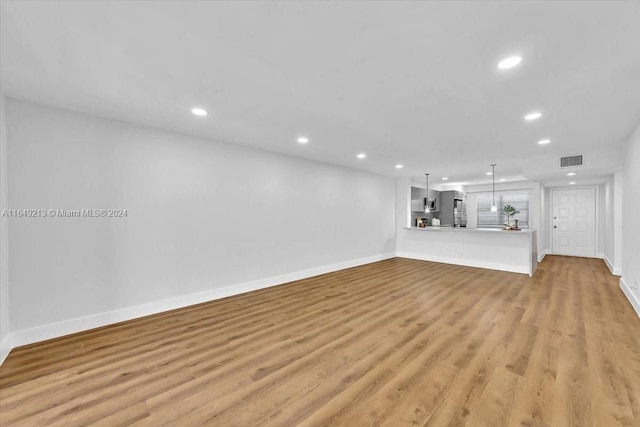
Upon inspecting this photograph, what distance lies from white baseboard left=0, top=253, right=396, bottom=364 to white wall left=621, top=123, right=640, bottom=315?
521 centimetres

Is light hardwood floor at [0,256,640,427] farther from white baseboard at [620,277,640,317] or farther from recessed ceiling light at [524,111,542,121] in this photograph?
recessed ceiling light at [524,111,542,121]

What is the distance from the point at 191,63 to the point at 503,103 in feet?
10.2

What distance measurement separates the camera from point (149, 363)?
240cm

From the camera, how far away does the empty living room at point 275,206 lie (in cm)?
173

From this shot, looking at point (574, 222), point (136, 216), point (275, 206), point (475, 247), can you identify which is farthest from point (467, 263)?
point (136, 216)

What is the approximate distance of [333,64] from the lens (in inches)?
83.0

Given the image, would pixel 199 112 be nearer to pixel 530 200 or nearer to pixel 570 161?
pixel 570 161

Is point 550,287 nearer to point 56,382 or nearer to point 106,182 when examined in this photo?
point 56,382

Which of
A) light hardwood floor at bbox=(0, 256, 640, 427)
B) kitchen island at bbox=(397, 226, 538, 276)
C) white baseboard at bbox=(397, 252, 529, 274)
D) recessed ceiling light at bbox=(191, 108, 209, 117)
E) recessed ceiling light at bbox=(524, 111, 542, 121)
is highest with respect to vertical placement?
recessed ceiling light at bbox=(524, 111, 542, 121)

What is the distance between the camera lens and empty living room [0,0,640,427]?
1.73 meters

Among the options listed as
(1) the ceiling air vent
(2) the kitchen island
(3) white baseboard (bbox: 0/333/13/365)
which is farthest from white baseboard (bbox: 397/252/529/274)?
(3) white baseboard (bbox: 0/333/13/365)

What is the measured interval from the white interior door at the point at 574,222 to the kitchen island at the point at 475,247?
10.3 feet

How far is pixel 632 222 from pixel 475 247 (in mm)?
3049

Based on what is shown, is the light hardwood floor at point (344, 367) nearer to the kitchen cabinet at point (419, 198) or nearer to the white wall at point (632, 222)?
the white wall at point (632, 222)
